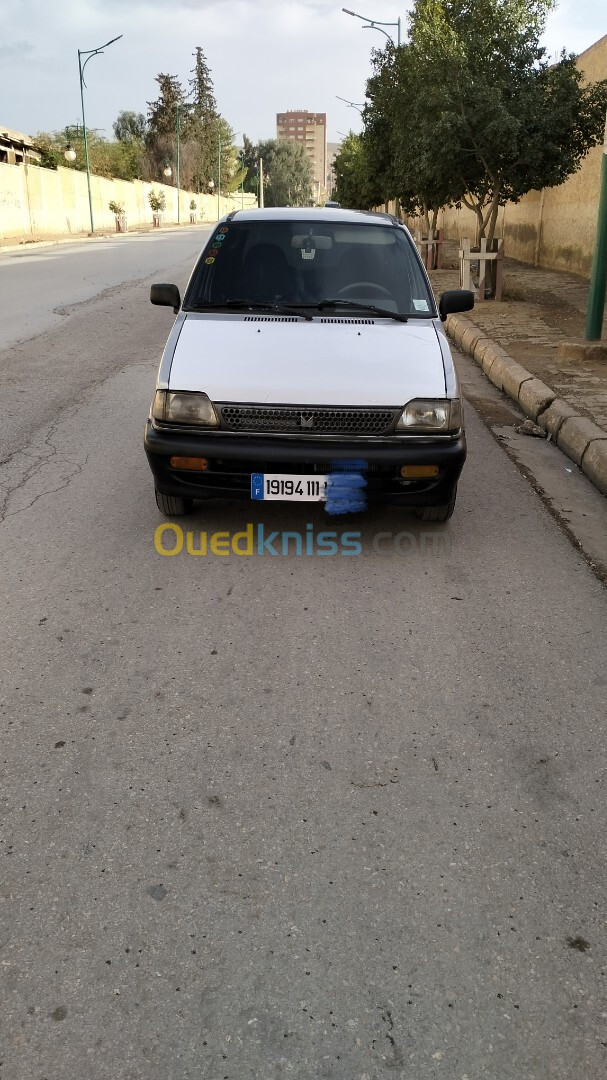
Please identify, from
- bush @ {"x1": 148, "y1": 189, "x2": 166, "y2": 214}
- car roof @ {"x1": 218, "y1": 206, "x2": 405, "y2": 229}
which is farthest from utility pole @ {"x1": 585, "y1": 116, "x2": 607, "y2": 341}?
bush @ {"x1": 148, "y1": 189, "x2": 166, "y2": 214}

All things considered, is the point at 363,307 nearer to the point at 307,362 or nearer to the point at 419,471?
the point at 307,362

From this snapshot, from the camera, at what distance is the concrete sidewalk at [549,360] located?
677 cm

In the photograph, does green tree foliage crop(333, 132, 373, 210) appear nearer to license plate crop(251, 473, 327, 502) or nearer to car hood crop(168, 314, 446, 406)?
car hood crop(168, 314, 446, 406)

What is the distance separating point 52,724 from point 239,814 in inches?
31.0

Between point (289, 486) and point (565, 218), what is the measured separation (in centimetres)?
1916

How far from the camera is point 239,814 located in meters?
2.57

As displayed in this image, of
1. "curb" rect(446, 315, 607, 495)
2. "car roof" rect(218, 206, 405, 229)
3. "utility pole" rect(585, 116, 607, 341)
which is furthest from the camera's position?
"utility pole" rect(585, 116, 607, 341)

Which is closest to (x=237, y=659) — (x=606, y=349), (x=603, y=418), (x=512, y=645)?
(x=512, y=645)

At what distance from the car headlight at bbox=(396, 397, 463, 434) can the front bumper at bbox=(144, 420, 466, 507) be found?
0.16 ft

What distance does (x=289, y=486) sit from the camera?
174 inches

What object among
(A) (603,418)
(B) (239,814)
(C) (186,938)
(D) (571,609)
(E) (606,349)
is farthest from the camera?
(E) (606,349)

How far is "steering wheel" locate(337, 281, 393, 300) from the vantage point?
5.37 meters

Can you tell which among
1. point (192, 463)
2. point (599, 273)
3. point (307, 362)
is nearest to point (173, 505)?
point (192, 463)

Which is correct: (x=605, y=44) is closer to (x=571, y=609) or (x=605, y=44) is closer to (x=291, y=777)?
(x=571, y=609)
